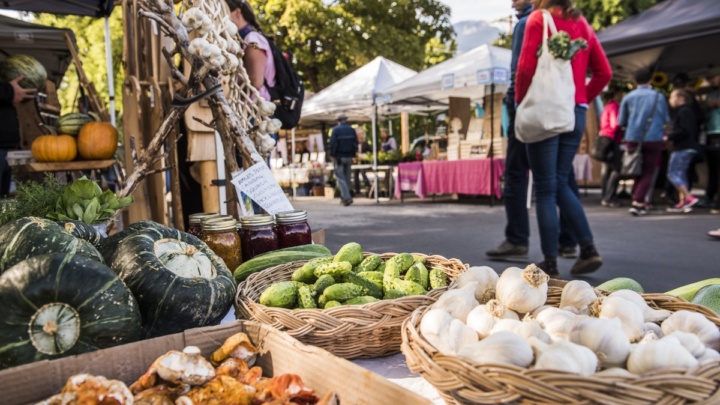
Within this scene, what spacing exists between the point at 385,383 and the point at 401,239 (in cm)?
624

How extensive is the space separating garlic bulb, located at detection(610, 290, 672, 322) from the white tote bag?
9.09 ft

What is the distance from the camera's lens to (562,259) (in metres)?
5.41

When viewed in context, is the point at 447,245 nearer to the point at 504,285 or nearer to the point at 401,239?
the point at 401,239

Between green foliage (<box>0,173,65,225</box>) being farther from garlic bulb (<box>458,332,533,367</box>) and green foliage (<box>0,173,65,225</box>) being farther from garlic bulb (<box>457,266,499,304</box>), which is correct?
garlic bulb (<box>458,332,533,367</box>)

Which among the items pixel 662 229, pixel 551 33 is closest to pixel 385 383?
pixel 551 33

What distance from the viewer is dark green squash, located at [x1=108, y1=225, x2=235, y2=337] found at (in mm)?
1391

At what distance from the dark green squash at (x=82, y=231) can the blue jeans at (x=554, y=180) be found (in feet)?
10.3

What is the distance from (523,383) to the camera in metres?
0.88

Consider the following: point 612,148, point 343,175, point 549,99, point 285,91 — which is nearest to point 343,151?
point 343,175

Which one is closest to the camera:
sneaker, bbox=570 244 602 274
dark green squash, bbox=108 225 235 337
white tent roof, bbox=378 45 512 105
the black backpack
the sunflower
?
dark green squash, bbox=108 225 235 337

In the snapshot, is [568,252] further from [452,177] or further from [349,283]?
[452,177]

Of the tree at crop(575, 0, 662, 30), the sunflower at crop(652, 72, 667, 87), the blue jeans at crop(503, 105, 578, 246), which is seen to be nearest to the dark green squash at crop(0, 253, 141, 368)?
the blue jeans at crop(503, 105, 578, 246)

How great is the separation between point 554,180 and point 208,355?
3322 millimetres

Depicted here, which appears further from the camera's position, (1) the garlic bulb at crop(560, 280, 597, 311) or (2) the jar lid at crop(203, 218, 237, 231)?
(2) the jar lid at crop(203, 218, 237, 231)
